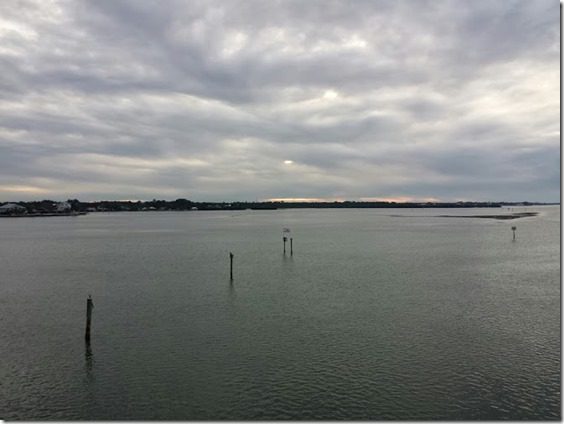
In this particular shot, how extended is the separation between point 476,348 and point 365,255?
39.7m

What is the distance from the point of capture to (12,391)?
1853 centimetres

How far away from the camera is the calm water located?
17281 millimetres

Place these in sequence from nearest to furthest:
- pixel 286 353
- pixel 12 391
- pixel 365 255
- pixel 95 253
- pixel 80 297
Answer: pixel 12 391 < pixel 286 353 < pixel 80 297 < pixel 365 255 < pixel 95 253

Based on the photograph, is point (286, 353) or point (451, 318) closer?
point (286, 353)

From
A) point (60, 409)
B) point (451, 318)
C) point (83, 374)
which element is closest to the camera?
point (60, 409)

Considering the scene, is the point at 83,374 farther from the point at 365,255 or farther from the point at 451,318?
the point at 365,255

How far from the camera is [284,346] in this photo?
23344mm

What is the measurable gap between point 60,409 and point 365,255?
49232mm

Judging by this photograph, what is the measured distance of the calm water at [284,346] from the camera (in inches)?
680

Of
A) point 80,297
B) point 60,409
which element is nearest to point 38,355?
point 60,409

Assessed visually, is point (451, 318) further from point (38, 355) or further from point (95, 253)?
point (95, 253)

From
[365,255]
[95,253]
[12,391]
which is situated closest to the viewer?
[12,391]

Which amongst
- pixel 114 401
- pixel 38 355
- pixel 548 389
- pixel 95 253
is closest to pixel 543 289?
pixel 548 389

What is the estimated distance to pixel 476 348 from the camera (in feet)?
74.8
